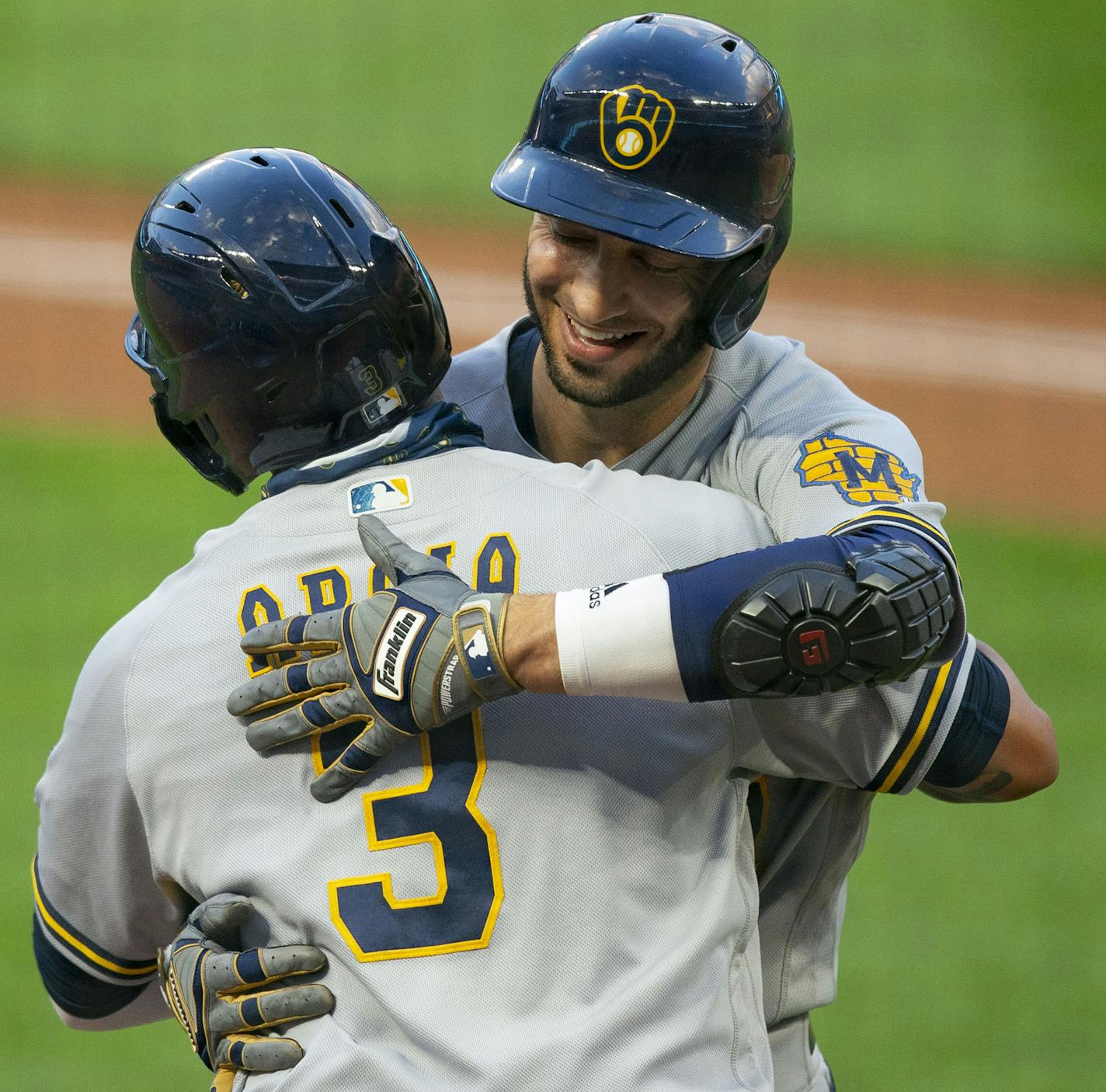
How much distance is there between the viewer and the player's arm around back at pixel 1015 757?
2510 mm

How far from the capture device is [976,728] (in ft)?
8.04

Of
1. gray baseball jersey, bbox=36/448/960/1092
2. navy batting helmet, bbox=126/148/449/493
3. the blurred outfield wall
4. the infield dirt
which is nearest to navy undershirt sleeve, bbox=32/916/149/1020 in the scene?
gray baseball jersey, bbox=36/448/960/1092

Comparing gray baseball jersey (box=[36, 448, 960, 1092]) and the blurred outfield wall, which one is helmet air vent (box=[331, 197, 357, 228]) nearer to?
gray baseball jersey (box=[36, 448, 960, 1092])

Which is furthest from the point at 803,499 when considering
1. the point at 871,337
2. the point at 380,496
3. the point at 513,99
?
the point at 513,99

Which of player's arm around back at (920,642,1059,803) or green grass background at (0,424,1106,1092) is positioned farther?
green grass background at (0,424,1106,1092)

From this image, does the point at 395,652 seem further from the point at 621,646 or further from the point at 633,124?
the point at 633,124

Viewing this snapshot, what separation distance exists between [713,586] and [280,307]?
2.48 feet

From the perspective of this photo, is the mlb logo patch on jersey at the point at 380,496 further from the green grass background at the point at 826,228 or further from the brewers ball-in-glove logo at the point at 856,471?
the green grass background at the point at 826,228

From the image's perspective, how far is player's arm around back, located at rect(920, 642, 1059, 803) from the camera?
251cm

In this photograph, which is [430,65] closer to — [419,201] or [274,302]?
[419,201]

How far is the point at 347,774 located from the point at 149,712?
33 centimetres

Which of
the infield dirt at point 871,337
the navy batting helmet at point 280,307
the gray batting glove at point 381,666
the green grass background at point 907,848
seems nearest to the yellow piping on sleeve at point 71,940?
the gray batting glove at point 381,666

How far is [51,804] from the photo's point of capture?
2510 mm

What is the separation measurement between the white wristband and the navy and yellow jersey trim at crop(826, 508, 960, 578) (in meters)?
0.37
